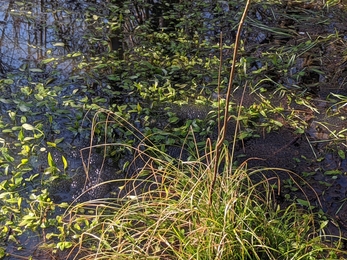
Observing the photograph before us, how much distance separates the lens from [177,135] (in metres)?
3.15

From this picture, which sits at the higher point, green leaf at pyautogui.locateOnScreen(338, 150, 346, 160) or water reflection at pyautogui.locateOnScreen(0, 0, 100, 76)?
water reflection at pyautogui.locateOnScreen(0, 0, 100, 76)

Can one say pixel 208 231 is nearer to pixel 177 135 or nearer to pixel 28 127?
pixel 177 135

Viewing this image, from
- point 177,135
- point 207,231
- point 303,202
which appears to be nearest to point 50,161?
point 177,135

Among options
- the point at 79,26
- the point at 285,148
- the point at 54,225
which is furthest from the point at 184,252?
the point at 79,26

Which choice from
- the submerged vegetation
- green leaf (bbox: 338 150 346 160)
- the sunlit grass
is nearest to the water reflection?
the submerged vegetation

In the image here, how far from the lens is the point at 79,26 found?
14.9 feet

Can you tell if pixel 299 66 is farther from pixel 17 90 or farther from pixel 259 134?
pixel 17 90

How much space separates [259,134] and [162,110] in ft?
2.22

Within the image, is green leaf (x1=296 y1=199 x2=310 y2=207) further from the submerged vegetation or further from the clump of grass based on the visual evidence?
the clump of grass

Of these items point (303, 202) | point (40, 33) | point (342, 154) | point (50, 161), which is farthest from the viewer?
point (40, 33)

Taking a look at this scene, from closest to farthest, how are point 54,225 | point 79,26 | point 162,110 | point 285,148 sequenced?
point 54,225 < point 285,148 < point 162,110 < point 79,26

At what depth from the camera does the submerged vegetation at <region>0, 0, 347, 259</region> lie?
215 centimetres

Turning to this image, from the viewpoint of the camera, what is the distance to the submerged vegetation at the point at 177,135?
2152 millimetres

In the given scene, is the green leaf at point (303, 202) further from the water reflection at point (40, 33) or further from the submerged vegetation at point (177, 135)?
the water reflection at point (40, 33)
